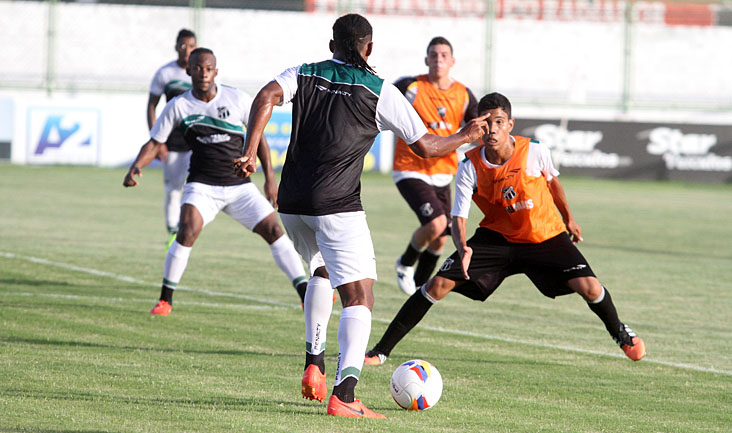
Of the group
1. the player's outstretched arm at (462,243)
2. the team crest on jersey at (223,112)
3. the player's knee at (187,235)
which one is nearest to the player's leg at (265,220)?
the player's knee at (187,235)

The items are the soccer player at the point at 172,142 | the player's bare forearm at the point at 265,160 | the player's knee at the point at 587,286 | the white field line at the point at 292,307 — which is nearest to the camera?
the player's knee at the point at 587,286

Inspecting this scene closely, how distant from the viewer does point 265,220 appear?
9367 millimetres

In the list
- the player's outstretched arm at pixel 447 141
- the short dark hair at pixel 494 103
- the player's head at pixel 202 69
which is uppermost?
the player's head at pixel 202 69

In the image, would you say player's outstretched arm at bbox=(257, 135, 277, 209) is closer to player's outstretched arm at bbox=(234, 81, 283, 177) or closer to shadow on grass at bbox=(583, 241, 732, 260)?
player's outstretched arm at bbox=(234, 81, 283, 177)

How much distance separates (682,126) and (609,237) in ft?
35.9

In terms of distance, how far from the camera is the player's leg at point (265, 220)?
934 cm

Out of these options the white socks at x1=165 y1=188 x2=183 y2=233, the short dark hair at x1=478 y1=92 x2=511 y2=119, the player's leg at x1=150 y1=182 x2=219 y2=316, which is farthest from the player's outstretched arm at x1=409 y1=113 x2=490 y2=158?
the white socks at x1=165 y1=188 x2=183 y2=233

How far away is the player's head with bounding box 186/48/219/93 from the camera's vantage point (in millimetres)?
9203

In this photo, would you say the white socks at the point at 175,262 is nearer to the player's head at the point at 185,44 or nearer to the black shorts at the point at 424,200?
the black shorts at the point at 424,200

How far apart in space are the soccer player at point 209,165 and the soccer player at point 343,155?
3.34m

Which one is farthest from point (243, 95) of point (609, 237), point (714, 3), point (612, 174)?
point (714, 3)

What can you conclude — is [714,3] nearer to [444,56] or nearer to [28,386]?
[444,56]

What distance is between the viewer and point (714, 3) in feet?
144

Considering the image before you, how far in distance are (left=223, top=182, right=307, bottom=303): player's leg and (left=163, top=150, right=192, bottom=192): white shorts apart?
12.4ft
